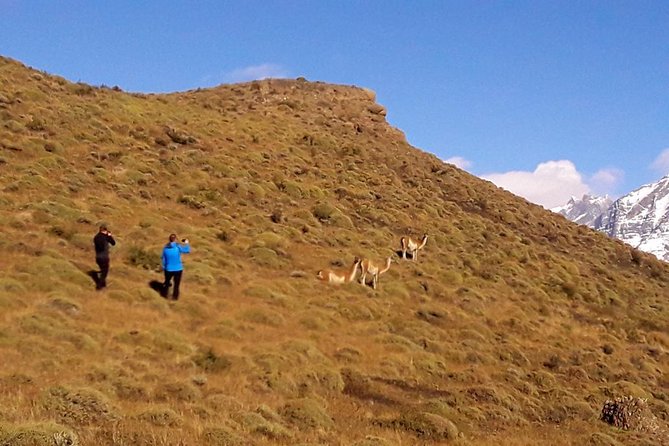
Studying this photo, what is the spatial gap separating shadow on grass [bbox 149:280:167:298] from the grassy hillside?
0.42 metres

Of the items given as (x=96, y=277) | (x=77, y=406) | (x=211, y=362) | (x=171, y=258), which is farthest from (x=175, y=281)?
(x=77, y=406)

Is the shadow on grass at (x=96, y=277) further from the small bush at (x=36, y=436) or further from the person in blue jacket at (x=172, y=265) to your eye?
the small bush at (x=36, y=436)

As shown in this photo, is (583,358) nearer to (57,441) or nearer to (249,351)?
(249,351)

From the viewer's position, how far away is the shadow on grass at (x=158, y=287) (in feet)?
53.4

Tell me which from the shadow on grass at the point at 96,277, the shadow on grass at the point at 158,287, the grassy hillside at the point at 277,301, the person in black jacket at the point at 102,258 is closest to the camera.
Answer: the grassy hillside at the point at 277,301

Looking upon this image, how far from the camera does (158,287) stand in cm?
1677

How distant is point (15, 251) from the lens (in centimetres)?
1656

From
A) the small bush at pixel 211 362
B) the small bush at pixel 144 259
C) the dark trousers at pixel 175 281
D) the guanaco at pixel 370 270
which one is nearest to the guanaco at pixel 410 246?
the guanaco at pixel 370 270

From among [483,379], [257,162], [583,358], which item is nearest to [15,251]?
[483,379]

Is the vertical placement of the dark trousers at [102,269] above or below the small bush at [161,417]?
above

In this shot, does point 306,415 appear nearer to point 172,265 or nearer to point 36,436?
point 36,436

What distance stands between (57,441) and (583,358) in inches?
666

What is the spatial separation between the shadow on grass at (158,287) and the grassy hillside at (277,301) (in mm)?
423

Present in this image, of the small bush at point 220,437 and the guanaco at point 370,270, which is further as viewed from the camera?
the guanaco at point 370,270
